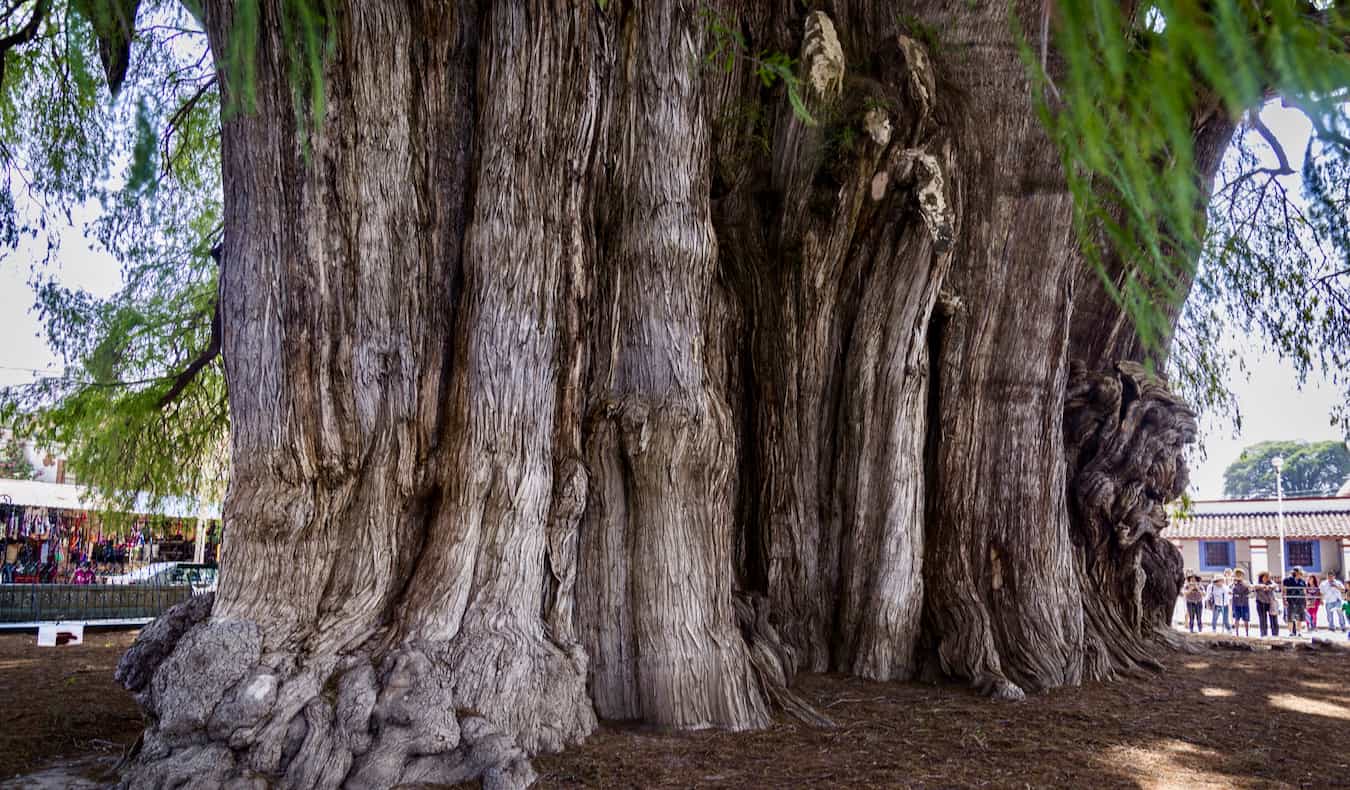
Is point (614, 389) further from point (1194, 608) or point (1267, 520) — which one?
point (1267, 520)

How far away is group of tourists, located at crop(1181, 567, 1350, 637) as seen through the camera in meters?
14.4

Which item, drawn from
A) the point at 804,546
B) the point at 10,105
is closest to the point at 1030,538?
the point at 804,546

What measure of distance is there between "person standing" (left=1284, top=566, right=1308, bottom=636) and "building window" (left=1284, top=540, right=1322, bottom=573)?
37.4ft

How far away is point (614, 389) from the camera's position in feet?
17.9

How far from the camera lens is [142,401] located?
891 centimetres

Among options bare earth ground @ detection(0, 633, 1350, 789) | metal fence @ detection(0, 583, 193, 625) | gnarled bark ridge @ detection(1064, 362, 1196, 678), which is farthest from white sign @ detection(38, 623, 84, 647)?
gnarled bark ridge @ detection(1064, 362, 1196, 678)

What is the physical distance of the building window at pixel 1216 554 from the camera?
2794cm

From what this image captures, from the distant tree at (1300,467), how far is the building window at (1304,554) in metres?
20.3

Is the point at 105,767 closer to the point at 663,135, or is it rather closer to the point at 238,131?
the point at 238,131

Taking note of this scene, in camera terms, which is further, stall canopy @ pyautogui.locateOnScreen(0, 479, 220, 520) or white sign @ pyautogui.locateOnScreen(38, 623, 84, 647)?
stall canopy @ pyautogui.locateOnScreen(0, 479, 220, 520)

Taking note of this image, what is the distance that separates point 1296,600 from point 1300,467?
4438 centimetres

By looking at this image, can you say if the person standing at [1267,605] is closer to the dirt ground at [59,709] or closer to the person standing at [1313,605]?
the person standing at [1313,605]

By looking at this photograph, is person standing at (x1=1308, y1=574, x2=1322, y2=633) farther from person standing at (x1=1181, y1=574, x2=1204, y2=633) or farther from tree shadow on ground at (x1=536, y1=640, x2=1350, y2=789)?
tree shadow on ground at (x1=536, y1=640, x2=1350, y2=789)

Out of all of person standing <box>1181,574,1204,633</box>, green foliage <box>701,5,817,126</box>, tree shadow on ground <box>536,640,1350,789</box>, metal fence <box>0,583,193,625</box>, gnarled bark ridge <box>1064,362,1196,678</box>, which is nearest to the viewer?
tree shadow on ground <box>536,640,1350,789</box>
